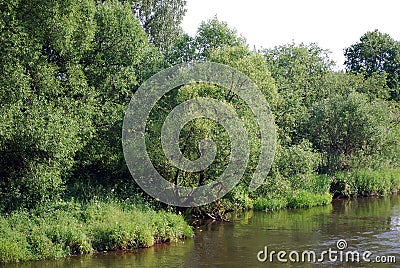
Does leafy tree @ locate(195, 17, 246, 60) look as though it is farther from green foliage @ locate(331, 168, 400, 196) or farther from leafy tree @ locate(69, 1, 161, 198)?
green foliage @ locate(331, 168, 400, 196)

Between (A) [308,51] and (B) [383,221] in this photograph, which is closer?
(B) [383,221]

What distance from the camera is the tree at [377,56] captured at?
63.9 meters

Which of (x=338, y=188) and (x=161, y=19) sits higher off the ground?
(x=161, y=19)

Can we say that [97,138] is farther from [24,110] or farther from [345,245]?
[345,245]

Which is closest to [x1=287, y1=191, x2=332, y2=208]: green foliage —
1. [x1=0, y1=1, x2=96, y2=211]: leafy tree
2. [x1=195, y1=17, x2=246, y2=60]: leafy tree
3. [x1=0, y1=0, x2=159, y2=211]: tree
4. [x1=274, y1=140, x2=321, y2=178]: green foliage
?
[x1=274, y1=140, x2=321, y2=178]: green foliage

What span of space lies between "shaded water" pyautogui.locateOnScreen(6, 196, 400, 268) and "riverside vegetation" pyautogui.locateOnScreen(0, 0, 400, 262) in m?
1.00

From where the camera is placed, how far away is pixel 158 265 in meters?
17.0

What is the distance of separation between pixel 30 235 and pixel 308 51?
1325 inches

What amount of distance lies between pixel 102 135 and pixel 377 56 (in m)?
49.9

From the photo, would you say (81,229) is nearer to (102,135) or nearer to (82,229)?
(82,229)

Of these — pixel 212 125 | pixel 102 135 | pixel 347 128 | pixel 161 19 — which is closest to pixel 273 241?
pixel 212 125

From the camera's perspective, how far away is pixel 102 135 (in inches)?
976

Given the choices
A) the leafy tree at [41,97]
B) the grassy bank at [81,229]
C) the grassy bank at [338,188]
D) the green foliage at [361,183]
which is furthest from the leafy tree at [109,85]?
the green foliage at [361,183]

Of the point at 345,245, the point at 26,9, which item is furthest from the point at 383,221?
the point at 26,9
